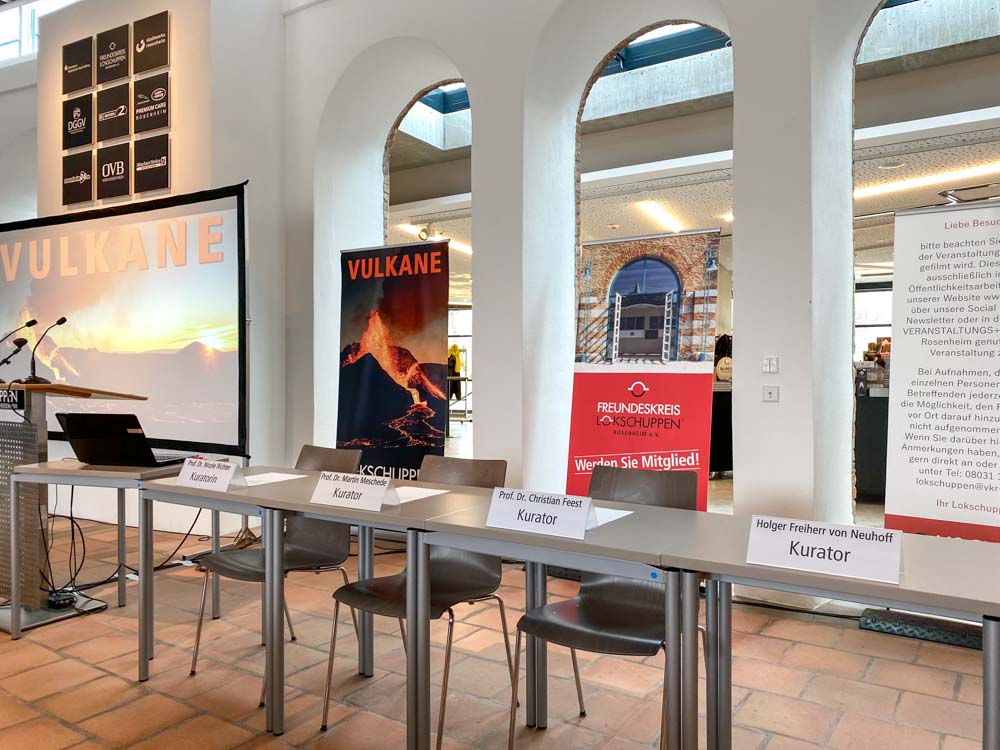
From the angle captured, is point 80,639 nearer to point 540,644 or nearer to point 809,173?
point 540,644

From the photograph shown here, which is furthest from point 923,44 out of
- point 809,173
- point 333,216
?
point 333,216

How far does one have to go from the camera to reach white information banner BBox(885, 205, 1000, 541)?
10.4 feet

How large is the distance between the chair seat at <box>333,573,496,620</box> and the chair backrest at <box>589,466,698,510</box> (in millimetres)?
568

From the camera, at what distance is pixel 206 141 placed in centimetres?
522

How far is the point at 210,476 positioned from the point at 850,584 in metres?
2.27

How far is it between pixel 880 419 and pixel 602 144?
3613 millimetres

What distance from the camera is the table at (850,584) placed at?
4.92ft

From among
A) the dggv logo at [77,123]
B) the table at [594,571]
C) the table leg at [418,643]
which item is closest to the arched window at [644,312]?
the table at [594,571]

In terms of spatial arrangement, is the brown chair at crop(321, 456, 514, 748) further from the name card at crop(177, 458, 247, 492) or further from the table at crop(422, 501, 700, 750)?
the name card at crop(177, 458, 247, 492)

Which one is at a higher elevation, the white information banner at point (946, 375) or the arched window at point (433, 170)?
the arched window at point (433, 170)

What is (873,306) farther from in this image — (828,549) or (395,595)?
(828,549)

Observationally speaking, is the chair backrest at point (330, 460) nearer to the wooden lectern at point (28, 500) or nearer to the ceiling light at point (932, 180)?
the wooden lectern at point (28, 500)

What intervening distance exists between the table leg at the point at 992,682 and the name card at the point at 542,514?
3.05 feet

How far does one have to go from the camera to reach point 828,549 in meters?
1.69
